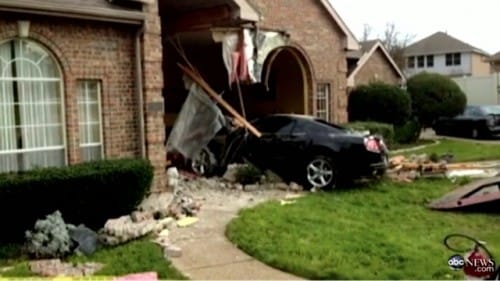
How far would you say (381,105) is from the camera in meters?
24.6

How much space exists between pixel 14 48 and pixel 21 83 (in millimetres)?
562

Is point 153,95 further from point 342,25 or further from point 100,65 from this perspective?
point 342,25

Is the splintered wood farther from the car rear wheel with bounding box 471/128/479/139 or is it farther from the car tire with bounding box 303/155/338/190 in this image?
the car rear wheel with bounding box 471/128/479/139

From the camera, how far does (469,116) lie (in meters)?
29.0

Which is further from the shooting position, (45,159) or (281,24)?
(281,24)

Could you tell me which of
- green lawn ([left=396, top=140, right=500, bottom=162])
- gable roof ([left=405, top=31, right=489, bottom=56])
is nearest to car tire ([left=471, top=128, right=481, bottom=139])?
green lawn ([left=396, top=140, right=500, bottom=162])

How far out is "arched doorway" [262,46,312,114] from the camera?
20.0 metres

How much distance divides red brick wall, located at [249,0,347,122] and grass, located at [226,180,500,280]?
7.40m

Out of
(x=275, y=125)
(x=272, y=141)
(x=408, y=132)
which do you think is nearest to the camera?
(x=272, y=141)

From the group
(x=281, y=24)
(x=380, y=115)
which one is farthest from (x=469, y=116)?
(x=281, y=24)

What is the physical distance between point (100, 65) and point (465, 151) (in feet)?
47.6

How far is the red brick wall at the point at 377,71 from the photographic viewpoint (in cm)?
2861

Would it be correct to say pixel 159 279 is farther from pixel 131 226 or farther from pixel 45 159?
pixel 45 159

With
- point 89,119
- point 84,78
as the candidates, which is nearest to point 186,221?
point 89,119
